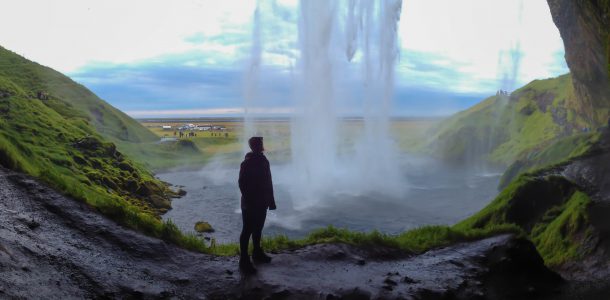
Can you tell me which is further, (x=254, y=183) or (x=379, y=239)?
(x=379, y=239)

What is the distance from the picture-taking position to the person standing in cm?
951

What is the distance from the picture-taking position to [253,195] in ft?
31.3

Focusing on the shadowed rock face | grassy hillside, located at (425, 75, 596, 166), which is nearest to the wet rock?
the shadowed rock face

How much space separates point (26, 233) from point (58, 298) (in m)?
2.60

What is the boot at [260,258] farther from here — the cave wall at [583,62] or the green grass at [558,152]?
the cave wall at [583,62]

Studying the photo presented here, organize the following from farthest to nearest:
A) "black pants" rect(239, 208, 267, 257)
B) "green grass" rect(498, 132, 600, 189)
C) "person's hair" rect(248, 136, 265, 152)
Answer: "green grass" rect(498, 132, 600, 189)
"person's hair" rect(248, 136, 265, 152)
"black pants" rect(239, 208, 267, 257)

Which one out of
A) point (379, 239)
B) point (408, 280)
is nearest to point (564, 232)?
point (379, 239)

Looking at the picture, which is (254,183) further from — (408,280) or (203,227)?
(203,227)

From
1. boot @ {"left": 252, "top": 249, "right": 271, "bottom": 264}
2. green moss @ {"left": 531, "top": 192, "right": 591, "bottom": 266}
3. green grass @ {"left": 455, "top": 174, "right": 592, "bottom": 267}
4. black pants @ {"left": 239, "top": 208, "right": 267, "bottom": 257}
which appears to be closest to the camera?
black pants @ {"left": 239, "top": 208, "right": 267, "bottom": 257}

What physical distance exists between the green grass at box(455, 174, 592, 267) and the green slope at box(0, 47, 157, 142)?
77471mm

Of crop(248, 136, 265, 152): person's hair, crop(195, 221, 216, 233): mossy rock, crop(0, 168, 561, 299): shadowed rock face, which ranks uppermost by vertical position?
crop(248, 136, 265, 152): person's hair

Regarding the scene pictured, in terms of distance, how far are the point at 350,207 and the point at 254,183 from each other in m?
26.8

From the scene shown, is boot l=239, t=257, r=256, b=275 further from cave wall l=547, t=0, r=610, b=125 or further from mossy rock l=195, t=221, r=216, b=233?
cave wall l=547, t=0, r=610, b=125

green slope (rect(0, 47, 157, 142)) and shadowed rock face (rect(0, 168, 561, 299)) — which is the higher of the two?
green slope (rect(0, 47, 157, 142))
